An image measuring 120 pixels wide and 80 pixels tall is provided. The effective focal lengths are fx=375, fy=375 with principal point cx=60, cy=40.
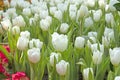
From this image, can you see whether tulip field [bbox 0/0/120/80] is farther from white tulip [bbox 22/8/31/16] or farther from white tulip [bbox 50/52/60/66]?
white tulip [bbox 22/8/31/16]

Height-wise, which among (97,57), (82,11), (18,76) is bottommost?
(18,76)

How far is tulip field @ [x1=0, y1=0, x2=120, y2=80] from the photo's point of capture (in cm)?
212

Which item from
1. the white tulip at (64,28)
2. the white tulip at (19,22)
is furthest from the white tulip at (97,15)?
the white tulip at (19,22)

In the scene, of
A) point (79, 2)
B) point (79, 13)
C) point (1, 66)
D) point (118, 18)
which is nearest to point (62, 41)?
point (1, 66)

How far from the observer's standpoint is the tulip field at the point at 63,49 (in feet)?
A: 6.95

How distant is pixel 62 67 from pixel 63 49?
0.71 ft

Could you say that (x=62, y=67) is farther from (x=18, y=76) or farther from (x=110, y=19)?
(x=110, y=19)

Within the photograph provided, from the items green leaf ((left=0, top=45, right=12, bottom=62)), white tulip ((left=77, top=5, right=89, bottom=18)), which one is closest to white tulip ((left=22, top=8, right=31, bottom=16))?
white tulip ((left=77, top=5, right=89, bottom=18))

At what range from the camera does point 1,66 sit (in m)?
2.43

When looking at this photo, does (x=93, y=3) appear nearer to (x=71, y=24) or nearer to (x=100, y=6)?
(x=100, y=6)

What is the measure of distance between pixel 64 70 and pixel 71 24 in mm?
1127

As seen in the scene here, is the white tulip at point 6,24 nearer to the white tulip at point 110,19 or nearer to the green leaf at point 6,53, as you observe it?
the green leaf at point 6,53

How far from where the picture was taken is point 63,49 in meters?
2.20

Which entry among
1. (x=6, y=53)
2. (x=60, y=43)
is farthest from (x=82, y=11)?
(x=60, y=43)
